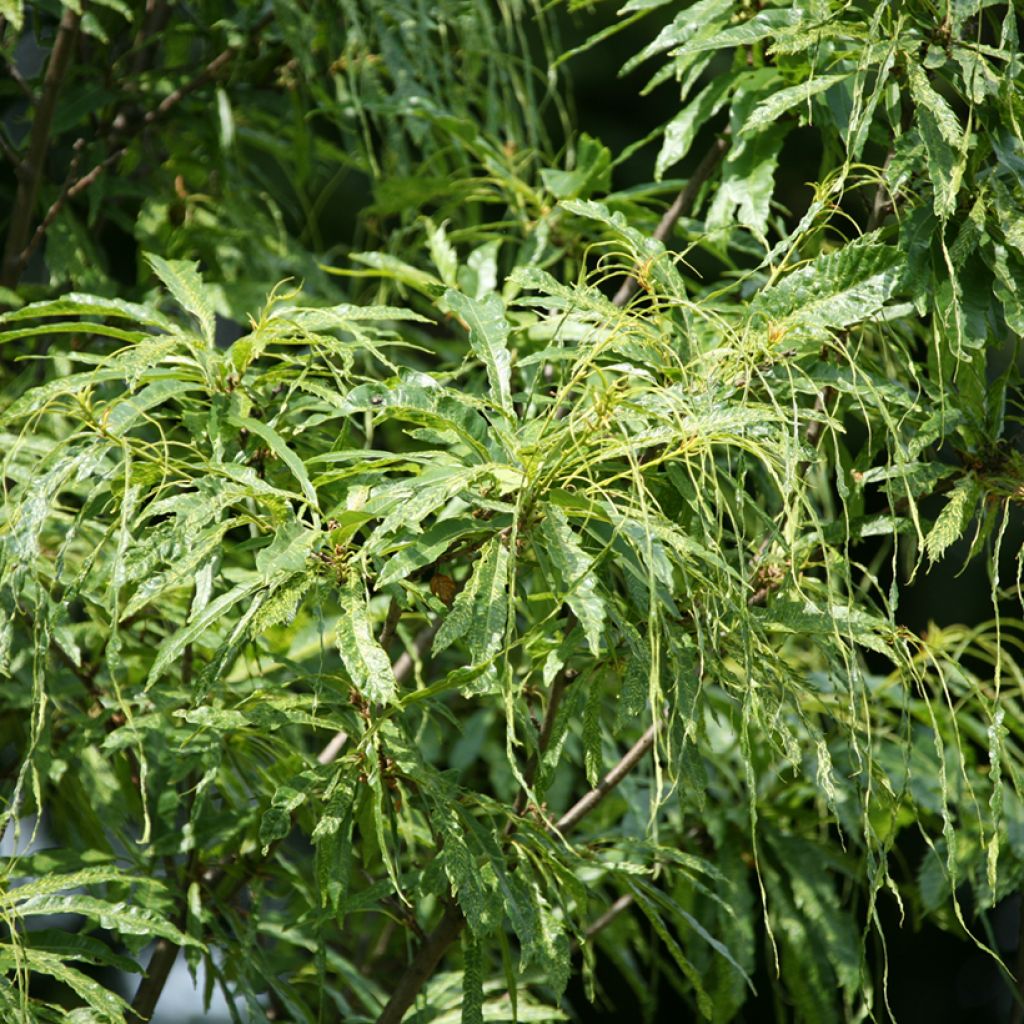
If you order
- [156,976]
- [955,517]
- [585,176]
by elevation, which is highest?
[585,176]

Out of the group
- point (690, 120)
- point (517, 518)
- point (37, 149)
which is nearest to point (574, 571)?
point (517, 518)

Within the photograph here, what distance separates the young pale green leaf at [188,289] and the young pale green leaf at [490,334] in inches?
5.0

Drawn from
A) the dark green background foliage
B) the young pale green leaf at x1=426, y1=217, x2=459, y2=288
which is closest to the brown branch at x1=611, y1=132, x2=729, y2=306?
the dark green background foliage

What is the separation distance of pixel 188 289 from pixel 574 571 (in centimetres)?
28

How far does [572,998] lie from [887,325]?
143cm

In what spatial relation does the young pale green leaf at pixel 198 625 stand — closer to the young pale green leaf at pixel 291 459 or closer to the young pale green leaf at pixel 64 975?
the young pale green leaf at pixel 291 459

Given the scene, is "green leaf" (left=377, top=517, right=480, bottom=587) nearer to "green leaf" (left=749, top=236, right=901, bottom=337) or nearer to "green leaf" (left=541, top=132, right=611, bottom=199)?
"green leaf" (left=749, top=236, right=901, bottom=337)

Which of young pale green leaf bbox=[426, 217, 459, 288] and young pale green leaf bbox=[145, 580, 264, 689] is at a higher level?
young pale green leaf bbox=[426, 217, 459, 288]

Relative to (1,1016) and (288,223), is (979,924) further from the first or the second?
(1,1016)

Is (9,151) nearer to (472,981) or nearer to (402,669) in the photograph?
(402,669)

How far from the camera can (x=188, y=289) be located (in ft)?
2.42

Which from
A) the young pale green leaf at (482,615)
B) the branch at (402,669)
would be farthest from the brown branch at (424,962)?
the young pale green leaf at (482,615)

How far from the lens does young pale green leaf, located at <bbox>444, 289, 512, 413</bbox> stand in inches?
26.0

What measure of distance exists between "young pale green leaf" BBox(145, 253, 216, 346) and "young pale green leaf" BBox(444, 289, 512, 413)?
0.13 metres
